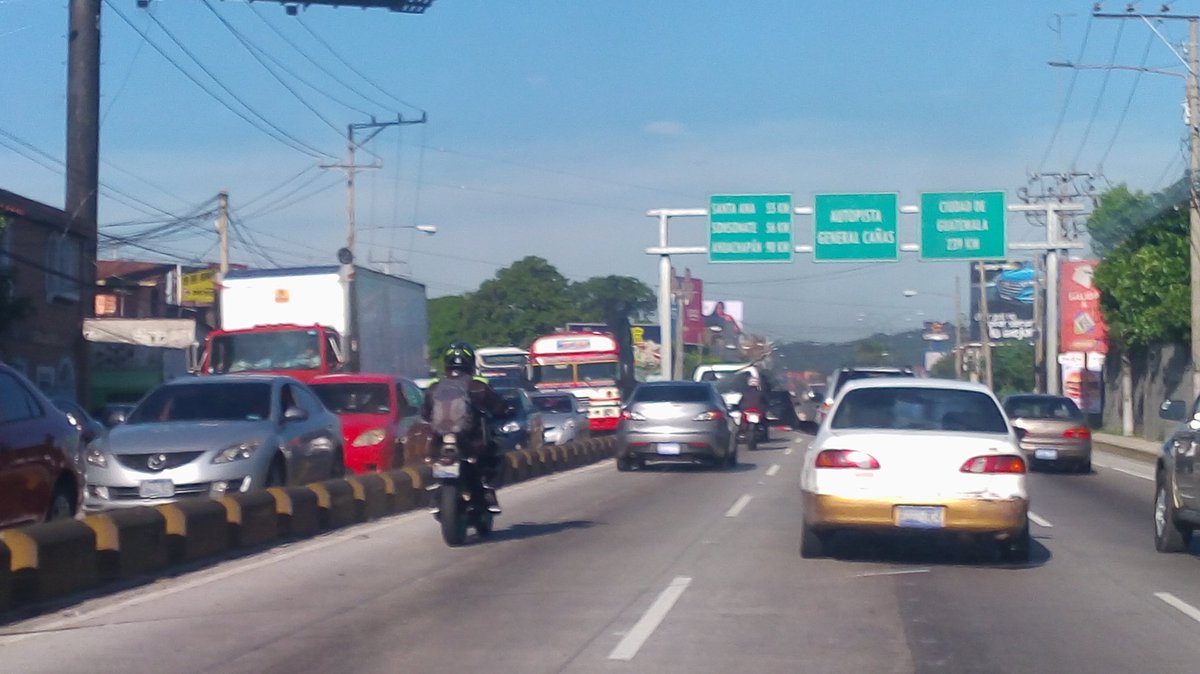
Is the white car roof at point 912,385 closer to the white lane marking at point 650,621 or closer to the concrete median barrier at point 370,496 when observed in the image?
the white lane marking at point 650,621

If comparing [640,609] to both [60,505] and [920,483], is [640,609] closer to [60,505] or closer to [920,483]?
[920,483]

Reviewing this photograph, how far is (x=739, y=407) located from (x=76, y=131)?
15756 millimetres

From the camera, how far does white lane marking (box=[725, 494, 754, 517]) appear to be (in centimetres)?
1659

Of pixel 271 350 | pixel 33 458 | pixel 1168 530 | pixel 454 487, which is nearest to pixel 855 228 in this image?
pixel 271 350

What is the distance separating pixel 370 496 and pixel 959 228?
22.2 metres

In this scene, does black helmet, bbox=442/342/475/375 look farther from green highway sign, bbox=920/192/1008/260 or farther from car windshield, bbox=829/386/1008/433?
green highway sign, bbox=920/192/1008/260

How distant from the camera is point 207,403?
15.3 meters

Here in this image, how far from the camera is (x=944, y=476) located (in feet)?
36.6

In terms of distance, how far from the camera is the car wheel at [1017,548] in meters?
11.6

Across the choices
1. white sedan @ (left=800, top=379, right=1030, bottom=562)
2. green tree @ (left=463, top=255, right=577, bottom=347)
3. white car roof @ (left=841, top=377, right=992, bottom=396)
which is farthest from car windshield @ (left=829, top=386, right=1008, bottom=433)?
green tree @ (left=463, top=255, right=577, bottom=347)

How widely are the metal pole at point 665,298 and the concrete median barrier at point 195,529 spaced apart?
26209 millimetres

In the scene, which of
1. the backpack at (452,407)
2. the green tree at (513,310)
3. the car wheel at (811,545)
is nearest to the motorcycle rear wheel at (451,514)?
the backpack at (452,407)

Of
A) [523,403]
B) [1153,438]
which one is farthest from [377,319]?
[1153,438]

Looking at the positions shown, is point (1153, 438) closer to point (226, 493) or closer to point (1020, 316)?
point (226, 493)
